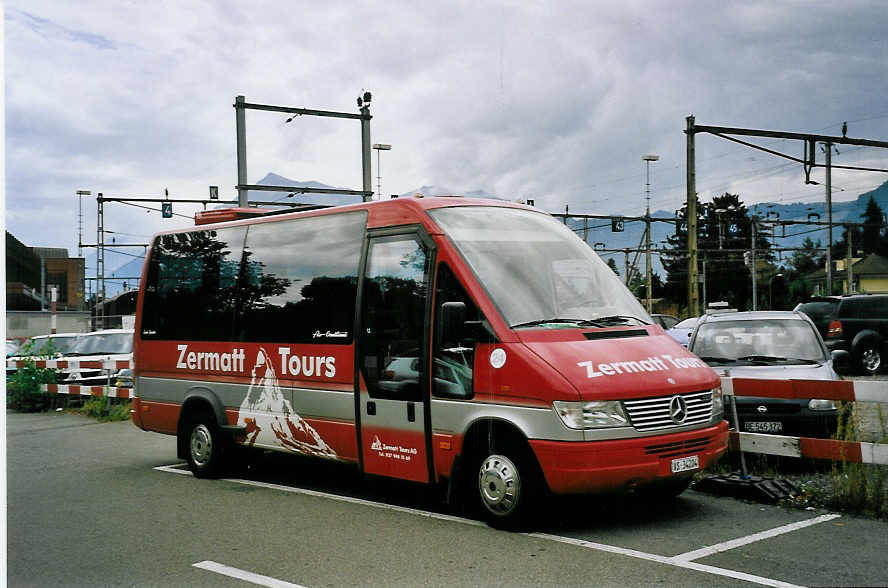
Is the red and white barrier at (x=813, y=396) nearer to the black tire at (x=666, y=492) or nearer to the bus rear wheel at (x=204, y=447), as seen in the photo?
the black tire at (x=666, y=492)

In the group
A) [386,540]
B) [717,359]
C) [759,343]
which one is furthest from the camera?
[759,343]

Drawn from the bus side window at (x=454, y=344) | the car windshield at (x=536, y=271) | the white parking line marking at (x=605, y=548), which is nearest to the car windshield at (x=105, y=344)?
the white parking line marking at (x=605, y=548)

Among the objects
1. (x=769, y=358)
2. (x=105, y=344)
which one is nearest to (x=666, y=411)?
(x=769, y=358)

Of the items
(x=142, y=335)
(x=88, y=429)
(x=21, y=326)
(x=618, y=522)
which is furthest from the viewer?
(x=21, y=326)

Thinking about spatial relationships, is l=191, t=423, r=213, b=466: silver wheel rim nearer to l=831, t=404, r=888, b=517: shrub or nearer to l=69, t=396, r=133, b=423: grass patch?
l=831, t=404, r=888, b=517: shrub

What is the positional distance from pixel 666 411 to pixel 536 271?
1.67m

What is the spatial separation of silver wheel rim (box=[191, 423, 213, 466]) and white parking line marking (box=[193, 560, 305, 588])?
162 inches

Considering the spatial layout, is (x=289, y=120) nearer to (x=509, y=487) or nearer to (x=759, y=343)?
(x=759, y=343)

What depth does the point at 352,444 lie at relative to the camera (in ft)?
30.1

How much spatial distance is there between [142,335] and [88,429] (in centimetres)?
543

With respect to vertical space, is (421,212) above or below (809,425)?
above

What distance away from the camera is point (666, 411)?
25.0ft

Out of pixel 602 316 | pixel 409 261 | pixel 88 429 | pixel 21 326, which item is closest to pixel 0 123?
pixel 409 261

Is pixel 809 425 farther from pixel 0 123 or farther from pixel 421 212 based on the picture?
pixel 0 123
